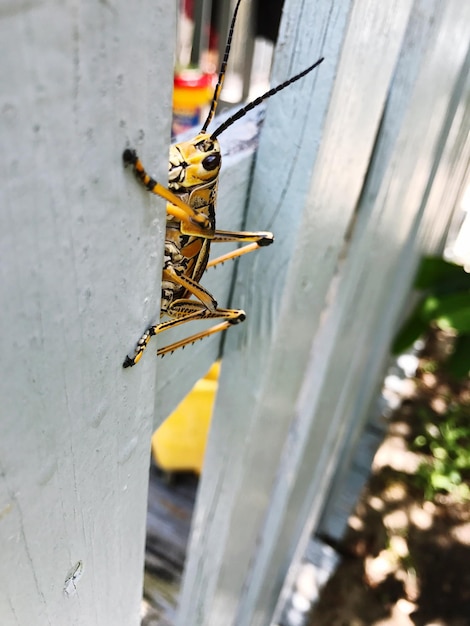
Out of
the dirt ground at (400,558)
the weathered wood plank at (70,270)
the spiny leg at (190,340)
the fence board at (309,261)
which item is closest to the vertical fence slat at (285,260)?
the fence board at (309,261)

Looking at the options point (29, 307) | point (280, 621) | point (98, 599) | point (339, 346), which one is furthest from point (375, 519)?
point (29, 307)

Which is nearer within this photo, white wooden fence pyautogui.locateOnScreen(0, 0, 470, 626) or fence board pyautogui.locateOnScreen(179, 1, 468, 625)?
white wooden fence pyautogui.locateOnScreen(0, 0, 470, 626)

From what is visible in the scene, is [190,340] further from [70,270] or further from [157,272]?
[70,270]

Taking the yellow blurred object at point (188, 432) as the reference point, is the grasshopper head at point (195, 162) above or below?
above

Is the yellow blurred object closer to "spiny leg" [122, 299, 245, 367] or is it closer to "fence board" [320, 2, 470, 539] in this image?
"fence board" [320, 2, 470, 539]

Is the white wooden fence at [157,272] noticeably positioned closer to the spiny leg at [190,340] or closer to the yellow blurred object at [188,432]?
the spiny leg at [190,340]

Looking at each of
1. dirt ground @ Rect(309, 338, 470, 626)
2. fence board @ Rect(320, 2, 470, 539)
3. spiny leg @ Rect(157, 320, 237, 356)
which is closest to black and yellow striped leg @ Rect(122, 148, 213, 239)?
spiny leg @ Rect(157, 320, 237, 356)

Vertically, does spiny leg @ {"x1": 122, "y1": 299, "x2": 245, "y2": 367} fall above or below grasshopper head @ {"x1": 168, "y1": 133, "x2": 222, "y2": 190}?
below
